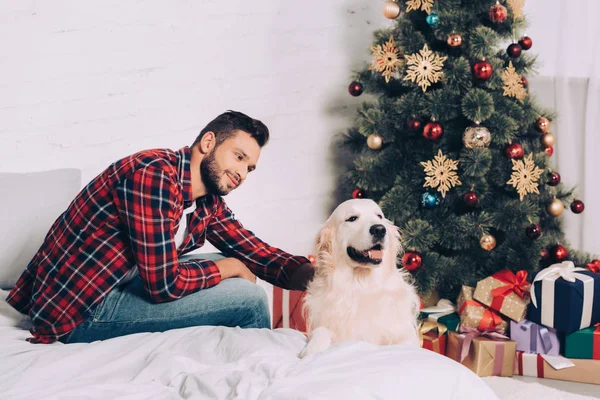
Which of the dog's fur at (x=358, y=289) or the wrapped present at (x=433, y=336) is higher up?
the dog's fur at (x=358, y=289)

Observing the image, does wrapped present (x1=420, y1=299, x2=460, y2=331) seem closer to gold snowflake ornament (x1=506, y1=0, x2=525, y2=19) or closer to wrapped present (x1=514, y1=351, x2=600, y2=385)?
wrapped present (x1=514, y1=351, x2=600, y2=385)

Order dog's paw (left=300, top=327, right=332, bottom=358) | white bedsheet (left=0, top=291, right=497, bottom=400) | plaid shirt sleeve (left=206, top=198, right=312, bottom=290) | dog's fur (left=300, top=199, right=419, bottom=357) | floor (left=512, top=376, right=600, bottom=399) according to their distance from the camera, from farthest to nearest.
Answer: floor (left=512, top=376, right=600, bottom=399) < plaid shirt sleeve (left=206, top=198, right=312, bottom=290) < dog's fur (left=300, top=199, right=419, bottom=357) < dog's paw (left=300, top=327, right=332, bottom=358) < white bedsheet (left=0, top=291, right=497, bottom=400)

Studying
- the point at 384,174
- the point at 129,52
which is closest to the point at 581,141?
the point at 384,174

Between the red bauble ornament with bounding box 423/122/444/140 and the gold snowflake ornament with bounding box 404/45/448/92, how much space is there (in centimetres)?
16

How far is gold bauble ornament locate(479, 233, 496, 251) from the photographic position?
2.64 meters

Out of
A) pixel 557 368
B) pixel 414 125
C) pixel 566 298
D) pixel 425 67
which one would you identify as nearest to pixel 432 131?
pixel 414 125

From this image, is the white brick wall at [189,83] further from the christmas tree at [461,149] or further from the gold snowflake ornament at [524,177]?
the gold snowflake ornament at [524,177]

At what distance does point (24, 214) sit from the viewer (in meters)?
2.34

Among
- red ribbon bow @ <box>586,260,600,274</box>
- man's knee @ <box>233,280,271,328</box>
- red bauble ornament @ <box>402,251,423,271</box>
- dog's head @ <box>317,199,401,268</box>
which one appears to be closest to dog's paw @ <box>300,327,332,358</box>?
dog's head @ <box>317,199,401,268</box>

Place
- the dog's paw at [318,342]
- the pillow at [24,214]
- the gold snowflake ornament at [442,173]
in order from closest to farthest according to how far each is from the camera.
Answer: the dog's paw at [318,342], the pillow at [24,214], the gold snowflake ornament at [442,173]

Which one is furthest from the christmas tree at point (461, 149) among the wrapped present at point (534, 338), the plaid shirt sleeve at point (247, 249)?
the plaid shirt sleeve at point (247, 249)

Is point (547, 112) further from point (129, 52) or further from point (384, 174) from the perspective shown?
point (129, 52)

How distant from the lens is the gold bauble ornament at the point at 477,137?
8.54 ft

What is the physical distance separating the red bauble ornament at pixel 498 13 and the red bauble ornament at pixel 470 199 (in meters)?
0.75
